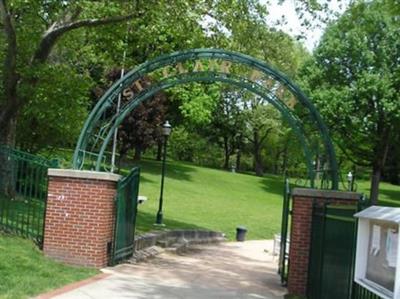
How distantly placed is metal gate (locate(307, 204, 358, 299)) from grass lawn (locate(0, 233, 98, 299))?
165 inches

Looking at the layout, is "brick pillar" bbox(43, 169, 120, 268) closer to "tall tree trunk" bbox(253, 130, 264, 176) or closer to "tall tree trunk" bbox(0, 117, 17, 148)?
"tall tree trunk" bbox(0, 117, 17, 148)

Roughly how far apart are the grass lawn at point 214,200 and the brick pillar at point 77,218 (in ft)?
24.6

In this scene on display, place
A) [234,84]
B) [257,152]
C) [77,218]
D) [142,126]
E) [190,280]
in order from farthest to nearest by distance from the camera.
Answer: [257,152], [142,126], [234,84], [77,218], [190,280]

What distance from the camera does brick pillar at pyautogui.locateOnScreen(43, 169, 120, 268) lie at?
1342cm

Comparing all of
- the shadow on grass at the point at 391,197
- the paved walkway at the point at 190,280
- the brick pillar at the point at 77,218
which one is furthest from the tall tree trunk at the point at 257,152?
the brick pillar at the point at 77,218

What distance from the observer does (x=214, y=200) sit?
39.6 metres

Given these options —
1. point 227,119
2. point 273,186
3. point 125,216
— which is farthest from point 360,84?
point 125,216

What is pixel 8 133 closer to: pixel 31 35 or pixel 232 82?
pixel 31 35

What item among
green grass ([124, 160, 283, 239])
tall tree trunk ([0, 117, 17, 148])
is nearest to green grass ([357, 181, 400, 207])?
green grass ([124, 160, 283, 239])

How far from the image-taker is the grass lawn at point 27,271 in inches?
384

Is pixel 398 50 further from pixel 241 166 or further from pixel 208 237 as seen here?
pixel 241 166

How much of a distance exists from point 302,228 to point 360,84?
29.0 meters

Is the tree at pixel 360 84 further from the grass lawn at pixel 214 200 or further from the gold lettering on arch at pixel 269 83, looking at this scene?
the gold lettering on arch at pixel 269 83

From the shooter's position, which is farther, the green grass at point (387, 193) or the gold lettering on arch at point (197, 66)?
the green grass at point (387, 193)
